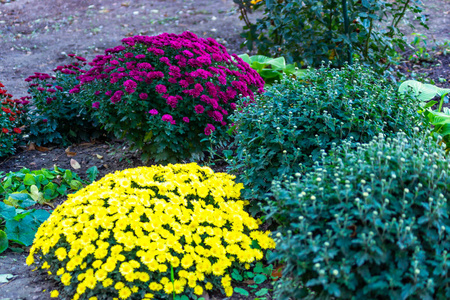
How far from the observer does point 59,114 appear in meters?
4.46

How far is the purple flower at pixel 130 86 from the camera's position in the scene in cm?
334

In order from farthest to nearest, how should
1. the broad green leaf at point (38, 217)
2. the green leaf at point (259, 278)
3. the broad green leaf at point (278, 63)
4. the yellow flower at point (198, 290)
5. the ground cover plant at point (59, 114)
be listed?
the broad green leaf at point (278, 63), the ground cover plant at point (59, 114), the broad green leaf at point (38, 217), the green leaf at point (259, 278), the yellow flower at point (198, 290)

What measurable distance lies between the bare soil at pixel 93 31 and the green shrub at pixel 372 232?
2510 millimetres

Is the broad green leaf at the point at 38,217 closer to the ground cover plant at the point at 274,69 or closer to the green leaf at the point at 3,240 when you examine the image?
the green leaf at the point at 3,240

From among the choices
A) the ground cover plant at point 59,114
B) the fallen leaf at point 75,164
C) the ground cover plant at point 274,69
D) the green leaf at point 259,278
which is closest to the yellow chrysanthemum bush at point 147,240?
the green leaf at point 259,278

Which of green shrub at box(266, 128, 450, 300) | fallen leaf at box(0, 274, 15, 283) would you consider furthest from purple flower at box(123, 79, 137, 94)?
green shrub at box(266, 128, 450, 300)

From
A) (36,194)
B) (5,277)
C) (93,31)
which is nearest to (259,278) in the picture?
(5,277)

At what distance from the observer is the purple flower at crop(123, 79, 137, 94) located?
3.34m

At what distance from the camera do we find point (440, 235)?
1.73 m

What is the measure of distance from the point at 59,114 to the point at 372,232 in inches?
145

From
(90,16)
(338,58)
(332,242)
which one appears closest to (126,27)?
(90,16)

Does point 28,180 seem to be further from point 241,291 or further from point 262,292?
point 262,292

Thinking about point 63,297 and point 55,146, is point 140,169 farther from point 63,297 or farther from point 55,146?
point 55,146

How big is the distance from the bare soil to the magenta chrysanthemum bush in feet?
1.99
